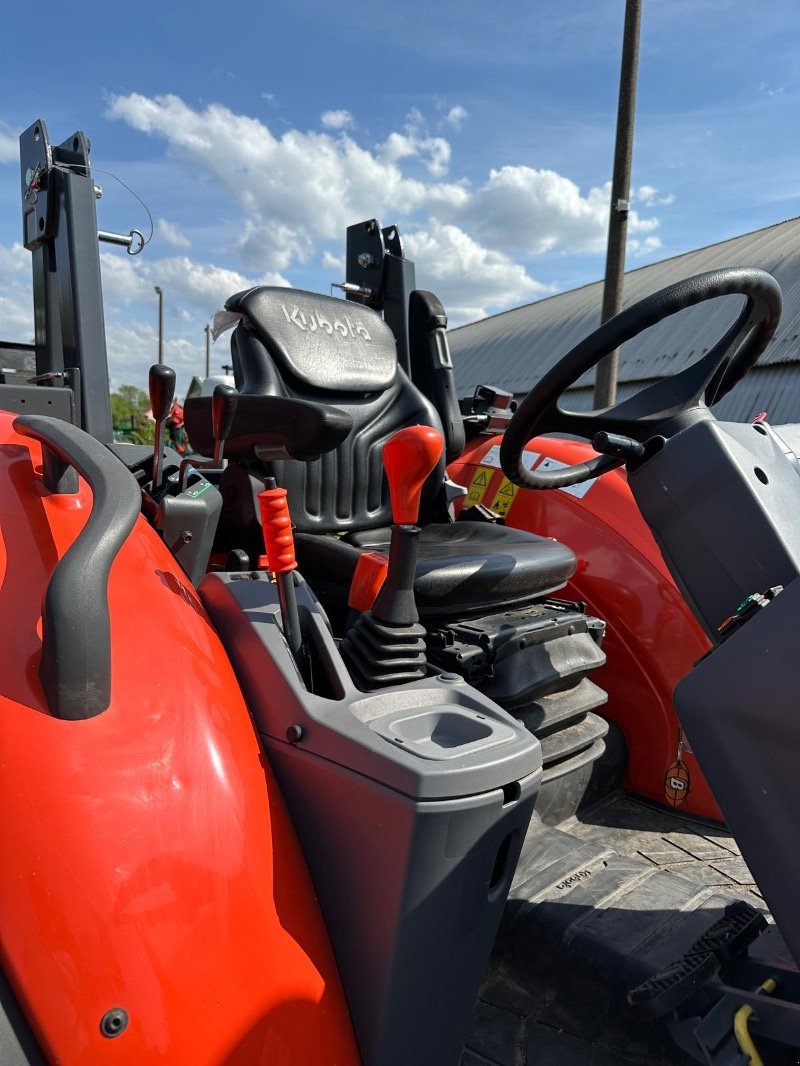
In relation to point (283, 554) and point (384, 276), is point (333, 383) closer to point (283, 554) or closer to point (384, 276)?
point (384, 276)

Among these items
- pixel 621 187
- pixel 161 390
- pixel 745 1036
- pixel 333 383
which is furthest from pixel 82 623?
pixel 621 187

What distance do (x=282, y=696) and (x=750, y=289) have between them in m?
1.01

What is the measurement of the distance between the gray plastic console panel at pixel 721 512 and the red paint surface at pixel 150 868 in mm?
686

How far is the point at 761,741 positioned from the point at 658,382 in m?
0.65

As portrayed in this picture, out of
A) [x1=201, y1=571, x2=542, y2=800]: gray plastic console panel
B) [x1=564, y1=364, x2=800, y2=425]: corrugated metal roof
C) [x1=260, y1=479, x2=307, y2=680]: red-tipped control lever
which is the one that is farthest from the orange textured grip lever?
[x1=564, y1=364, x2=800, y2=425]: corrugated metal roof

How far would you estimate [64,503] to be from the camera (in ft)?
3.63

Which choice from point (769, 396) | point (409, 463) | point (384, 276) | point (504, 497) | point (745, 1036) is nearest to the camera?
point (745, 1036)

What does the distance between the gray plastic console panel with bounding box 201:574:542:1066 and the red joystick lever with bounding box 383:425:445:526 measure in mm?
241

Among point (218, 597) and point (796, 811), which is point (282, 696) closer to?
point (218, 597)

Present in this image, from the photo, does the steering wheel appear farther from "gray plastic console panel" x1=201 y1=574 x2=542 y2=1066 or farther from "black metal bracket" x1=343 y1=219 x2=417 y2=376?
"black metal bracket" x1=343 y1=219 x2=417 y2=376

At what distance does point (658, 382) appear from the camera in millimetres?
1379

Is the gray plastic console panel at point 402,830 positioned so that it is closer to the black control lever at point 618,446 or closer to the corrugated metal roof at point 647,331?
the black control lever at point 618,446

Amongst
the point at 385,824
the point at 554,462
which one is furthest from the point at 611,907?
the point at 554,462

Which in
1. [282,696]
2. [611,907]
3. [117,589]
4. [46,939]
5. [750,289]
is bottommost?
[611,907]
